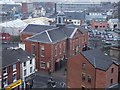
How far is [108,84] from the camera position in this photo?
7855 mm

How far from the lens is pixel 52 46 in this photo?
11.4 meters

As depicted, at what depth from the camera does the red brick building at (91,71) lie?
7676 millimetres

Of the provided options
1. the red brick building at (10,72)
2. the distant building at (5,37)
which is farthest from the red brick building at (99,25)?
the red brick building at (10,72)

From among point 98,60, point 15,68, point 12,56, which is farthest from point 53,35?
point 98,60

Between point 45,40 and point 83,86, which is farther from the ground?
point 45,40

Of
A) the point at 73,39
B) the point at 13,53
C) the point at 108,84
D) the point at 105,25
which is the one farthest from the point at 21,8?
the point at 108,84

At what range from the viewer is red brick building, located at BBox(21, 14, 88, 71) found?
37.6 ft

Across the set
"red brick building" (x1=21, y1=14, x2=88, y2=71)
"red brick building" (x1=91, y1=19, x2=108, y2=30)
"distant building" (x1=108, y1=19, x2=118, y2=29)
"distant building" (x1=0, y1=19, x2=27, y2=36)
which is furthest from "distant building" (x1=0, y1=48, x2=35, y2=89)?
"distant building" (x1=108, y1=19, x2=118, y2=29)

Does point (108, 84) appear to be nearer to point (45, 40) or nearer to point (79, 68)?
point (79, 68)

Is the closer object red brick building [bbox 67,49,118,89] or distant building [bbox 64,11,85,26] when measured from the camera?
red brick building [bbox 67,49,118,89]

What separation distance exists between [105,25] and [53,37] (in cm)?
1069

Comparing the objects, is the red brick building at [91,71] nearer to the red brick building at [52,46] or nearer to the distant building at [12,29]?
the red brick building at [52,46]

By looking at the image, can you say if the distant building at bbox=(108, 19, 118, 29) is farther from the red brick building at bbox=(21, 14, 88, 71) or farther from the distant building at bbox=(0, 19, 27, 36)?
the red brick building at bbox=(21, 14, 88, 71)

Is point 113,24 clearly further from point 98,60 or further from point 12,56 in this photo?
point 98,60
